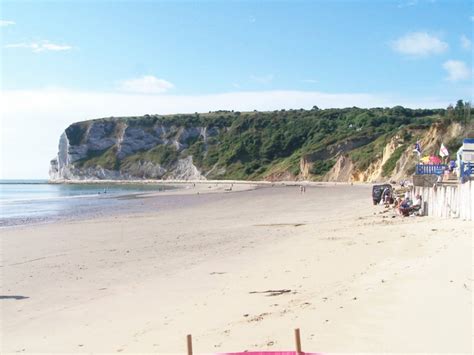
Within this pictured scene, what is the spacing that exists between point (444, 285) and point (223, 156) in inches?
4815

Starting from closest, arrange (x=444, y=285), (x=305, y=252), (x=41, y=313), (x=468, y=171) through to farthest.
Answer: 1. (x=444, y=285)
2. (x=41, y=313)
3. (x=305, y=252)
4. (x=468, y=171)

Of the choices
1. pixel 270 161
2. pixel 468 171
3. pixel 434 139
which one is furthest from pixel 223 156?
pixel 468 171

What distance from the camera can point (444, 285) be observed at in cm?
758

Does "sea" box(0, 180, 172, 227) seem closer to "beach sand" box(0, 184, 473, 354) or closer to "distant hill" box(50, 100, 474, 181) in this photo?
"beach sand" box(0, 184, 473, 354)

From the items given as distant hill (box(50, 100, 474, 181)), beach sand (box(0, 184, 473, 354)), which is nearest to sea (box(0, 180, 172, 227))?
beach sand (box(0, 184, 473, 354))

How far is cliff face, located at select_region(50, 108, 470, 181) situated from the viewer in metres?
94.5

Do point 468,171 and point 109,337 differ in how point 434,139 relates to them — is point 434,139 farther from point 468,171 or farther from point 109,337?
point 109,337

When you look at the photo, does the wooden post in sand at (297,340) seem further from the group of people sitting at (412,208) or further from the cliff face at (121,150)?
the cliff face at (121,150)

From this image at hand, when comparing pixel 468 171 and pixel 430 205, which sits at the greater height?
pixel 468 171

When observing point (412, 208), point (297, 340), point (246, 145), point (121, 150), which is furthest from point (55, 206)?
point (121, 150)

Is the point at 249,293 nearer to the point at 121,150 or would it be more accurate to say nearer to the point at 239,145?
the point at 239,145

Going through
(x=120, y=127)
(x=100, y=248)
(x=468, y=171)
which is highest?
(x=120, y=127)

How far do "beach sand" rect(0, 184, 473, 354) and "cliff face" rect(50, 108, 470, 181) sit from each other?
63529 millimetres

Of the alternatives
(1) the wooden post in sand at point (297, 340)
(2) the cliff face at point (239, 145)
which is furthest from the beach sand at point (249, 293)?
(2) the cliff face at point (239, 145)
